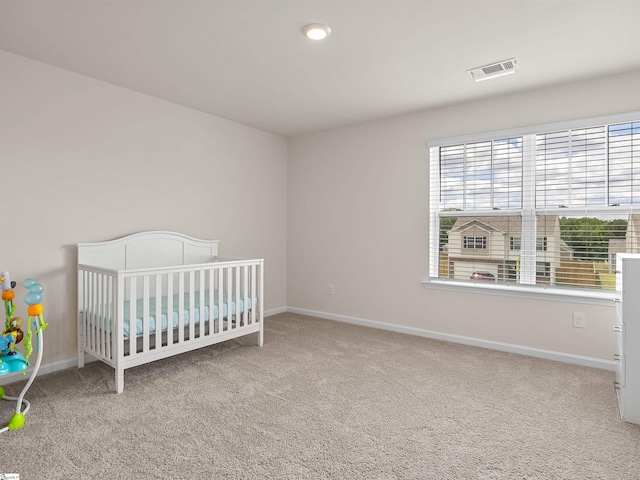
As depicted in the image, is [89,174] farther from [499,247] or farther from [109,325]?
[499,247]

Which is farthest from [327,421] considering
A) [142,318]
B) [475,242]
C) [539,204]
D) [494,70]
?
[494,70]

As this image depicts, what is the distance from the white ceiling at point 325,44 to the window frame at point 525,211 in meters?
0.34

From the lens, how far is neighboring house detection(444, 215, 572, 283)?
3010 mm

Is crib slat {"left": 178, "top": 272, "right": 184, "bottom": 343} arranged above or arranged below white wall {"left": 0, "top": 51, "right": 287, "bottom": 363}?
below

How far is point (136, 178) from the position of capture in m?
3.14

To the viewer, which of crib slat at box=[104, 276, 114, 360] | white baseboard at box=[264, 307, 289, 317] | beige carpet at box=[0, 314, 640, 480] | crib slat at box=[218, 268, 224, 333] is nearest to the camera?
beige carpet at box=[0, 314, 640, 480]

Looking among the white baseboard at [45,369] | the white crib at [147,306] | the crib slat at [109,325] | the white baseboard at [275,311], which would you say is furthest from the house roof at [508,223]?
the white baseboard at [45,369]

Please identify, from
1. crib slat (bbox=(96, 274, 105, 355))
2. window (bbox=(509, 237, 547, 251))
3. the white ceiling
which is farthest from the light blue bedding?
window (bbox=(509, 237, 547, 251))

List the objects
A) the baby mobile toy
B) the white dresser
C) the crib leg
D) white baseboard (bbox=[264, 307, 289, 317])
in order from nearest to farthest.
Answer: the baby mobile toy → the white dresser → the crib leg → white baseboard (bbox=[264, 307, 289, 317])

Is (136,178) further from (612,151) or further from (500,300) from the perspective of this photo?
(612,151)

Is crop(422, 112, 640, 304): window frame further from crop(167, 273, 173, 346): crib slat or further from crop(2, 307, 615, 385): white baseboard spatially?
crop(167, 273, 173, 346): crib slat

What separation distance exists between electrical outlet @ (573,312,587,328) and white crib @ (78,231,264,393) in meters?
2.52

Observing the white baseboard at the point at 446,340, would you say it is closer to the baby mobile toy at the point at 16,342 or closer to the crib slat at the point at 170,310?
the baby mobile toy at the point at 16,342

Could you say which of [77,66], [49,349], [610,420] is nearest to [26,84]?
[77,66]
